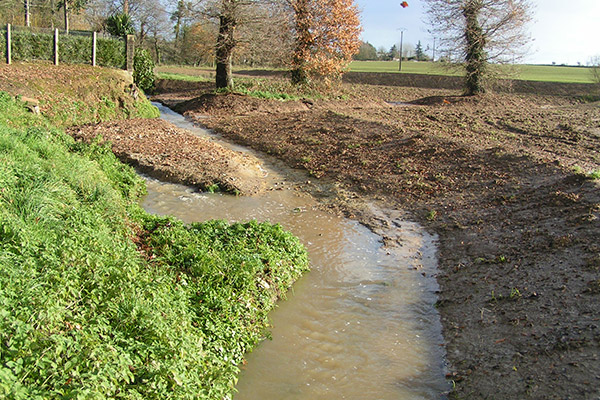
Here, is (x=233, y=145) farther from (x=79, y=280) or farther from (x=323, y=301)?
(x=79, y=280)

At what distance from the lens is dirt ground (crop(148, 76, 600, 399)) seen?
17.7ft

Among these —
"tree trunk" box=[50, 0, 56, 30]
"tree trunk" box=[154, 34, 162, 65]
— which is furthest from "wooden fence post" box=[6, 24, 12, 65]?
"tree trunk" box=[154, 34, 162, 65]

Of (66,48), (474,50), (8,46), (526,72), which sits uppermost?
(526,72)

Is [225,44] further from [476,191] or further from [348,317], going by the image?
[348,317]

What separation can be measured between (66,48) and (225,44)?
733 centimetres

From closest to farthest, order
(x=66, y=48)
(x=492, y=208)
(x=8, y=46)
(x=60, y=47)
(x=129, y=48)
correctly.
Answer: (x=492, y=208)
(x=8, y=46)
(x=60, y=47)
(x=66, y=48)
(x=129, y=48)

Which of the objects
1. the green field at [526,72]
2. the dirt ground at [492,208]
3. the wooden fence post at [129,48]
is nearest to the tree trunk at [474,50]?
the green field at [526,72]

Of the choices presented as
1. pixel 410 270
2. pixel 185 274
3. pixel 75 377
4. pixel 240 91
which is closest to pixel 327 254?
pixel 410 270

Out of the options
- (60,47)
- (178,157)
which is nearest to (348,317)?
(178,157)

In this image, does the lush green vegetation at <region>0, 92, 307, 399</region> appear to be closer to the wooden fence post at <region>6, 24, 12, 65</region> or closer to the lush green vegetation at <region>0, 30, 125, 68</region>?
the wooden fence post at <region>6, 24, 12, 65</region>

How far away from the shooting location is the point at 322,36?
1110 inches

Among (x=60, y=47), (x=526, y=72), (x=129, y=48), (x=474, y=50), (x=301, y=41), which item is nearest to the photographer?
(x=60, y=47)

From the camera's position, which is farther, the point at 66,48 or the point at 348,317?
the point at 66,48

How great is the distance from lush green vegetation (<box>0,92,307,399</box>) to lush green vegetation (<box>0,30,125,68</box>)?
1303 centimetres
